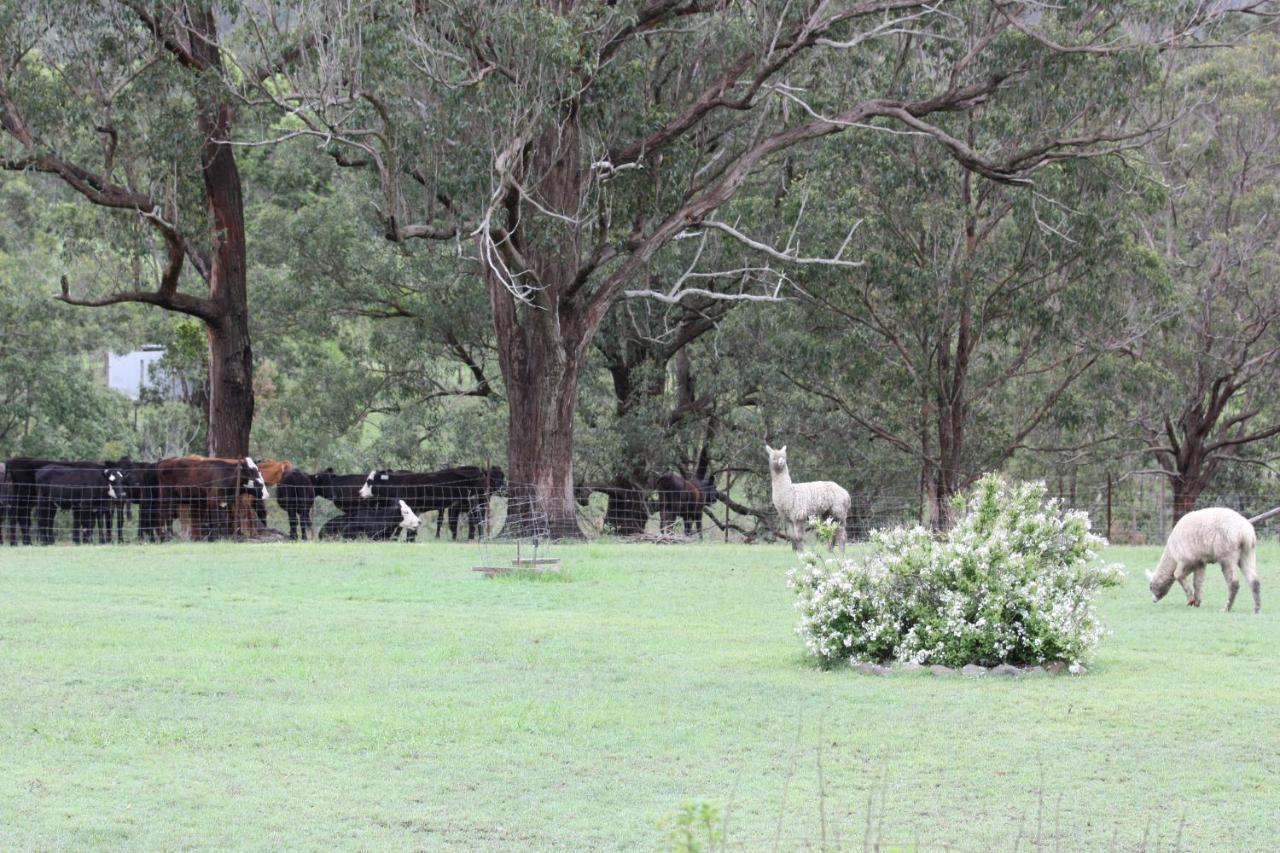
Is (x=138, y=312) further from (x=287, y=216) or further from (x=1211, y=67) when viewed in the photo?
(x=1211, y=67)

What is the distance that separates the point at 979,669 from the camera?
1146cm

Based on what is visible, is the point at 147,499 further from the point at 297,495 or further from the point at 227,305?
the point at 227,305

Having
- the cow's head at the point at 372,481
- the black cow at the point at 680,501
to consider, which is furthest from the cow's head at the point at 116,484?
the black cow at the point at 680,501

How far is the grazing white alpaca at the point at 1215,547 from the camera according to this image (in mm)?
14984

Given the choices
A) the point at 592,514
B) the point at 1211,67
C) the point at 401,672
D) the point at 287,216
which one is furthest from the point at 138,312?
the point at 401,672

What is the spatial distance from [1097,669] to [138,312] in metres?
38.4

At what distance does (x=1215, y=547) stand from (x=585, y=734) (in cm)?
792

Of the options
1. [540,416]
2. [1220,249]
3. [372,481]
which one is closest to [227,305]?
[372,481]

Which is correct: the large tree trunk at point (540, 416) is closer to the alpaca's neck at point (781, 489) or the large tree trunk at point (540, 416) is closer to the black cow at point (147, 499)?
the black cow at point (147, 499)

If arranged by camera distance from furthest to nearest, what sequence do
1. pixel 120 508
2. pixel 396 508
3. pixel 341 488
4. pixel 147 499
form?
pixel 341 488 < pixel 396 508 < pixel 120 508 < pixel 147 499

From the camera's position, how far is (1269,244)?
3394 cm

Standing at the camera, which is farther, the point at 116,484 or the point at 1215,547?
the point at 116,484

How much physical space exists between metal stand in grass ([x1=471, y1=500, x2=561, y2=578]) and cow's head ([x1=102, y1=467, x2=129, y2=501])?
234 inches

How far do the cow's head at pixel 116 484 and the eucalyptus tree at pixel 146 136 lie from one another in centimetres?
318
